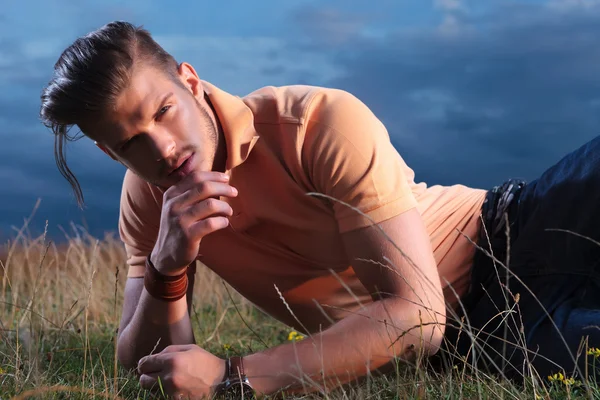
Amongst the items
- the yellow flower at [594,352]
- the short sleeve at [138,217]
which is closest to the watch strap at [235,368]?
the short sleeve at [138,217]

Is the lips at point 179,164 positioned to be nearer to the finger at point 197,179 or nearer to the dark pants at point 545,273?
the finger at point 197,179

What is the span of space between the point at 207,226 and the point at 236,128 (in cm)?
49

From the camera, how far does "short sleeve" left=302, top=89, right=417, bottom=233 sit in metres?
2.82

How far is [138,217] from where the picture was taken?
371 centimetres

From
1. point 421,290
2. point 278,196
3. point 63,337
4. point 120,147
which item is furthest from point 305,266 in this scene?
point 63,337

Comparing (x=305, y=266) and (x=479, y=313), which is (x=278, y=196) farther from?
(x=479, y=313)

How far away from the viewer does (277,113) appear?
10.1 feet

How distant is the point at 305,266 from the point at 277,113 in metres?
0.76

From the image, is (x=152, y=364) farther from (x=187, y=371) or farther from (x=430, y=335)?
(x=430, y=335)

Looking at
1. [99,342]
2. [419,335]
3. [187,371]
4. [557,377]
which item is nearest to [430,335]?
[419,335]

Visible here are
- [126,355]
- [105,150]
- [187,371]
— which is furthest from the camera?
[126,355]

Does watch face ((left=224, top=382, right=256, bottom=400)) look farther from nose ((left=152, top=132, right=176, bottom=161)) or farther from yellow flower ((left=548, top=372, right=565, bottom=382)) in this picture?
yellow flower ((left=548, top=372, right=565, bottom=382))

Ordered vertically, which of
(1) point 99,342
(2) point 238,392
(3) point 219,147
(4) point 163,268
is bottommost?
(1) point 99,342

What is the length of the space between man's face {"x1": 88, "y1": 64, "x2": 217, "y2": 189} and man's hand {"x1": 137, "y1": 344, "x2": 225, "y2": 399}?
747 millimetres
